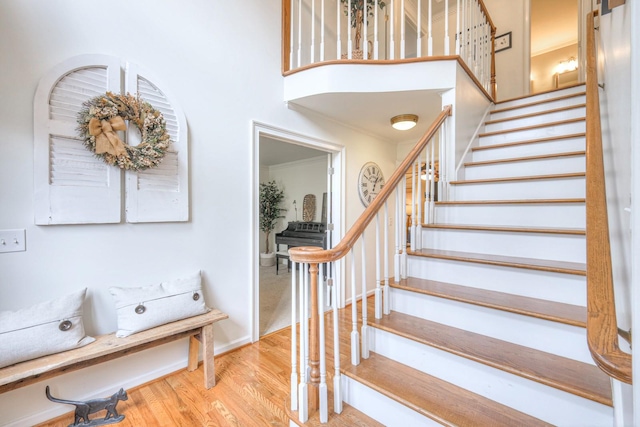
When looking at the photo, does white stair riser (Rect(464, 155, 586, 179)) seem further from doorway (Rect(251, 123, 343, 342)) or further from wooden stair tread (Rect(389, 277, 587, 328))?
doorway (Rect(251, 123, 343, 342))

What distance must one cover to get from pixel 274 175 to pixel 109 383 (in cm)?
516

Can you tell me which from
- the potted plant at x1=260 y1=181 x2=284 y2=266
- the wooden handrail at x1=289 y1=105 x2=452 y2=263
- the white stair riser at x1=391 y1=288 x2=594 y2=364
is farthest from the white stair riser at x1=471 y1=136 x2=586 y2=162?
the potted plant at x1=260 y1=181 x2=284 y2=266

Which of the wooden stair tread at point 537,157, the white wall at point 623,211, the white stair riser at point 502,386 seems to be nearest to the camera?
the white wall at point 623,211

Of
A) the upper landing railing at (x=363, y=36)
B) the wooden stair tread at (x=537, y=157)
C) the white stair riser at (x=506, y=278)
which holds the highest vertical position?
the upper landing railing at (x=363, y=36)

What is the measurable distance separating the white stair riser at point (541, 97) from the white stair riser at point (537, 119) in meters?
0.29

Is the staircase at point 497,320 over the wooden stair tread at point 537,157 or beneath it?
beneath

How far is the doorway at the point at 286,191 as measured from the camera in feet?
8.30

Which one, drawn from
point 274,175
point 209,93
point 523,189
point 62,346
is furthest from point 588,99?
point 274,175

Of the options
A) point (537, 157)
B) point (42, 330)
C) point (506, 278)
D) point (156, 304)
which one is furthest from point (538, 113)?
point (42, 330)

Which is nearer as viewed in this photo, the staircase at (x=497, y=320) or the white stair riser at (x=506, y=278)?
the staircase at (x=497, y=320)

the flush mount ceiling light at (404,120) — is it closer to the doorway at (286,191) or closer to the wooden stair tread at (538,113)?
the doorway at (286,191)

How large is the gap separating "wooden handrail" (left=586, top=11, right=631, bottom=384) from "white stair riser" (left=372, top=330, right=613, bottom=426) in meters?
0.66

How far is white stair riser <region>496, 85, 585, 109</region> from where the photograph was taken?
9.00 feet

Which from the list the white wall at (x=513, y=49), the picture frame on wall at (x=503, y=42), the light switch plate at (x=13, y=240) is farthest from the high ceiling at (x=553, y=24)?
the light switch plate at (x=13, y=240)
